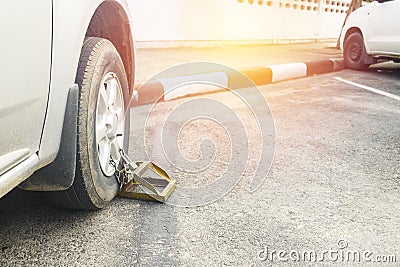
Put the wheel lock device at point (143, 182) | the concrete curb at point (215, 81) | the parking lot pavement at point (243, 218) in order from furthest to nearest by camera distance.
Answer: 1. the concrete curb at point (215, 81)
2. the wheel lock device at point (143, 182)
3. the parking lot pavement at point (243, 218)

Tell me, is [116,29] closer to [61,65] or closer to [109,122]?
[109,122]

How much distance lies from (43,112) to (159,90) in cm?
265

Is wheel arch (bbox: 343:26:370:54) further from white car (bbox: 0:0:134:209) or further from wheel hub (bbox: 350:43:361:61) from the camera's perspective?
white car (bbox: 0:0:134:209)

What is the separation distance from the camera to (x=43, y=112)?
123 cm

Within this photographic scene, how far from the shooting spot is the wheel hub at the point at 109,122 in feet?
5.67

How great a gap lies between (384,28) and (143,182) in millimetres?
5079

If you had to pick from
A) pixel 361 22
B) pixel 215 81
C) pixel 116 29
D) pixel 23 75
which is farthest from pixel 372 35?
pixel 23 75

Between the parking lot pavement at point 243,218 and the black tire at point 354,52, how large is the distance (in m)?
3.89

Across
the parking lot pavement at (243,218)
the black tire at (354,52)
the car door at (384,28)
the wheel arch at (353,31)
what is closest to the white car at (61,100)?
the parking lot pavement at (243,218)

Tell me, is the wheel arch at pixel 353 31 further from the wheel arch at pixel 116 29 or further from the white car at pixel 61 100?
the white car at pixel 61 100

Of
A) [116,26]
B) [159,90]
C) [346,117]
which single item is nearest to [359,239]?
[116,26]

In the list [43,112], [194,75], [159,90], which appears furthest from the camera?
[194,75]

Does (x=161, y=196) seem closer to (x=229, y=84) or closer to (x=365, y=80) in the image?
(x=229, y=84)

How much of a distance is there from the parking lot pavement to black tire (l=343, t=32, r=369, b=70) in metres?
3.89
